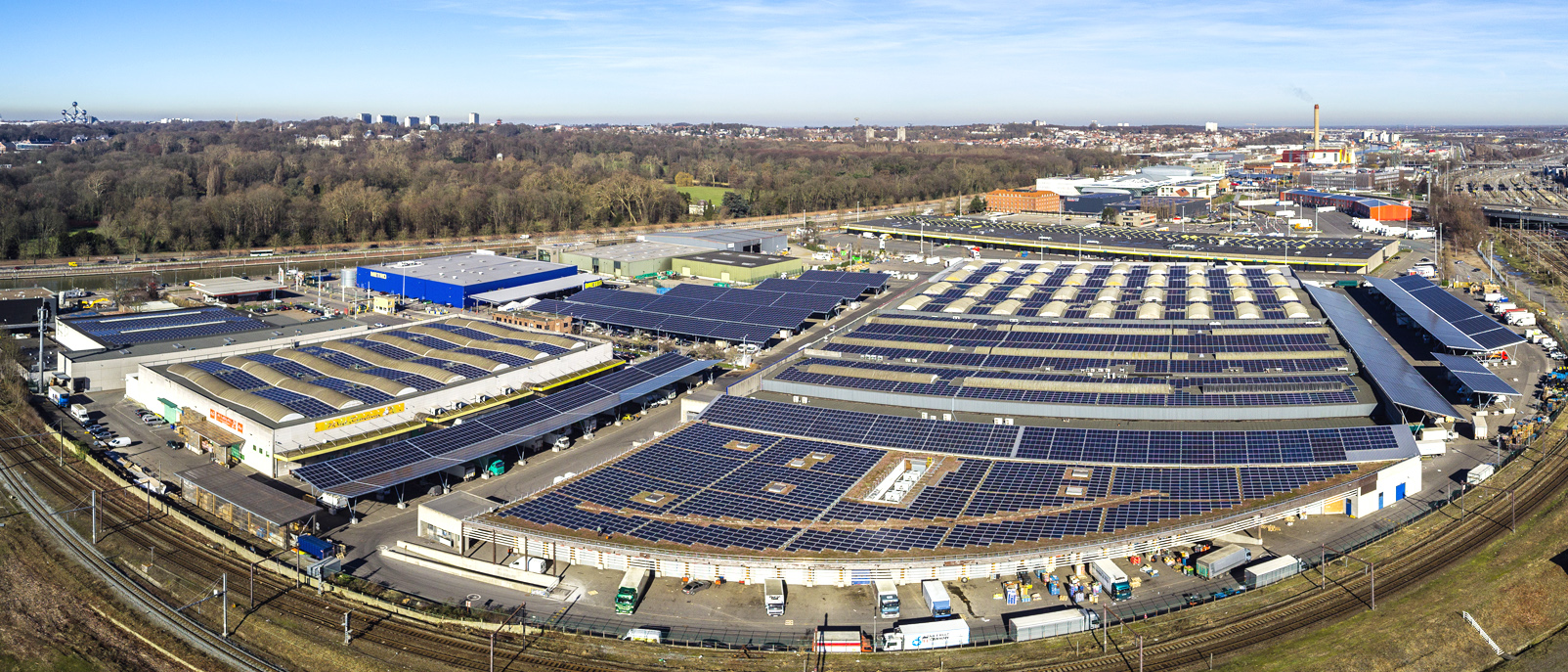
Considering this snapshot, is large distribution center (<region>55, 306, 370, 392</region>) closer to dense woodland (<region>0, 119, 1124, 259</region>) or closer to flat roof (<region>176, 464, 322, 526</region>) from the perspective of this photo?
flat roof (<region>176, 464, 322, 526</region>)

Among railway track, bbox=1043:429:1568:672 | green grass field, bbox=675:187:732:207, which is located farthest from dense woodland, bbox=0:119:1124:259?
railway track, bbox=1043:429:1568:672

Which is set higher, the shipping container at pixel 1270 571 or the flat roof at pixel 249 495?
the flat roof at pixel 249 495

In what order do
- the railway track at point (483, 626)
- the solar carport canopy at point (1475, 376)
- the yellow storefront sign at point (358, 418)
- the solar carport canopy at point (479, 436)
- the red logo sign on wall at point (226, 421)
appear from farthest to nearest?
1. the solar carport canopy at point (1475, 376)
2. the red logo sign on wall at point (226, 421)
3. the yellow storefront sign at point (358, 418)
4. the solar carport canopy at point (479, 436)
5. the railway track at point (483, 626)

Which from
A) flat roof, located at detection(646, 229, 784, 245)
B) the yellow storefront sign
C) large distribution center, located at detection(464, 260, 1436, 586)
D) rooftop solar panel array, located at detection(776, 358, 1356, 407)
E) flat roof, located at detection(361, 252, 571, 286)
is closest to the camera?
large distribution center, located at detection(464, 260, 1436, 586)

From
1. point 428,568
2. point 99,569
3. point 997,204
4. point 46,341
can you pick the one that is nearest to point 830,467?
point 428,568

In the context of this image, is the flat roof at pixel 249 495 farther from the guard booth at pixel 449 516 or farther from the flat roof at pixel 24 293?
the flat roof at pixel 24 293

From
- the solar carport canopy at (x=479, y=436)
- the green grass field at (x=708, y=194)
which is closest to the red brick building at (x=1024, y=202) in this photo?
the green grass field at (x=708, y=194)

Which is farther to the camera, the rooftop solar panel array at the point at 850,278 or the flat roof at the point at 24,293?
the rooftop solar panel array at the point at 850,278

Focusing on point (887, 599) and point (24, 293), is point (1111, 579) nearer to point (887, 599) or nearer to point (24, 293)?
point (887, 599)
